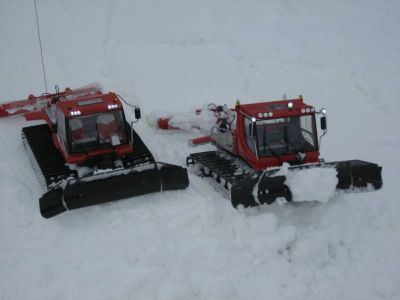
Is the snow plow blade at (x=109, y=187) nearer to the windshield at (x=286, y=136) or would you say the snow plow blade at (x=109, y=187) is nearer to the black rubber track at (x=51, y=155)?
the black rubber track at (x=51, y=155)

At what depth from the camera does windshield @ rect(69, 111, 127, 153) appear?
980 centimetres

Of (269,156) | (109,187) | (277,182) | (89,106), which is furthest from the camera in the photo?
(89,106)

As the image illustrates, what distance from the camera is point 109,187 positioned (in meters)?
8.82

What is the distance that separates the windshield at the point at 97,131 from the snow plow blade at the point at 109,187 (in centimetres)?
115

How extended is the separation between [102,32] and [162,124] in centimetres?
698

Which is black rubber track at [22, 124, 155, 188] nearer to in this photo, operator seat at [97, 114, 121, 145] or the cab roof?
operator seat at [97, 114, 121, 145]

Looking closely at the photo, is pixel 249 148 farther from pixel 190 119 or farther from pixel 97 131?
pixel 190 119

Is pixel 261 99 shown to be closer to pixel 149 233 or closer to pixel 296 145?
pixel 296 145

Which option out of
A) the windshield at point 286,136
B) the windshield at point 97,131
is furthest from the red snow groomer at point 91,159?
the windshield at point 286,136

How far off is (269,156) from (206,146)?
9.43ft

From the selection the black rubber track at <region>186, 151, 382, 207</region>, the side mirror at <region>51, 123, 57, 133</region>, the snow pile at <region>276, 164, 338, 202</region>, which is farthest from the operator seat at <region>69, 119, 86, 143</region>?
the snow pile at <region>276, 164, 338, 202</region>

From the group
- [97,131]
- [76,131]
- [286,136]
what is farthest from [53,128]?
[286,136]

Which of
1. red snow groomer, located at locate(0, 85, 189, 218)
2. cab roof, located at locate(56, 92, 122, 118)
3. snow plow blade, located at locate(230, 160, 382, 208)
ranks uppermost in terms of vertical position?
cab roof, located at locate(56, 92, 122, 118)

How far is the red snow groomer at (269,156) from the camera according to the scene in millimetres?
8570
